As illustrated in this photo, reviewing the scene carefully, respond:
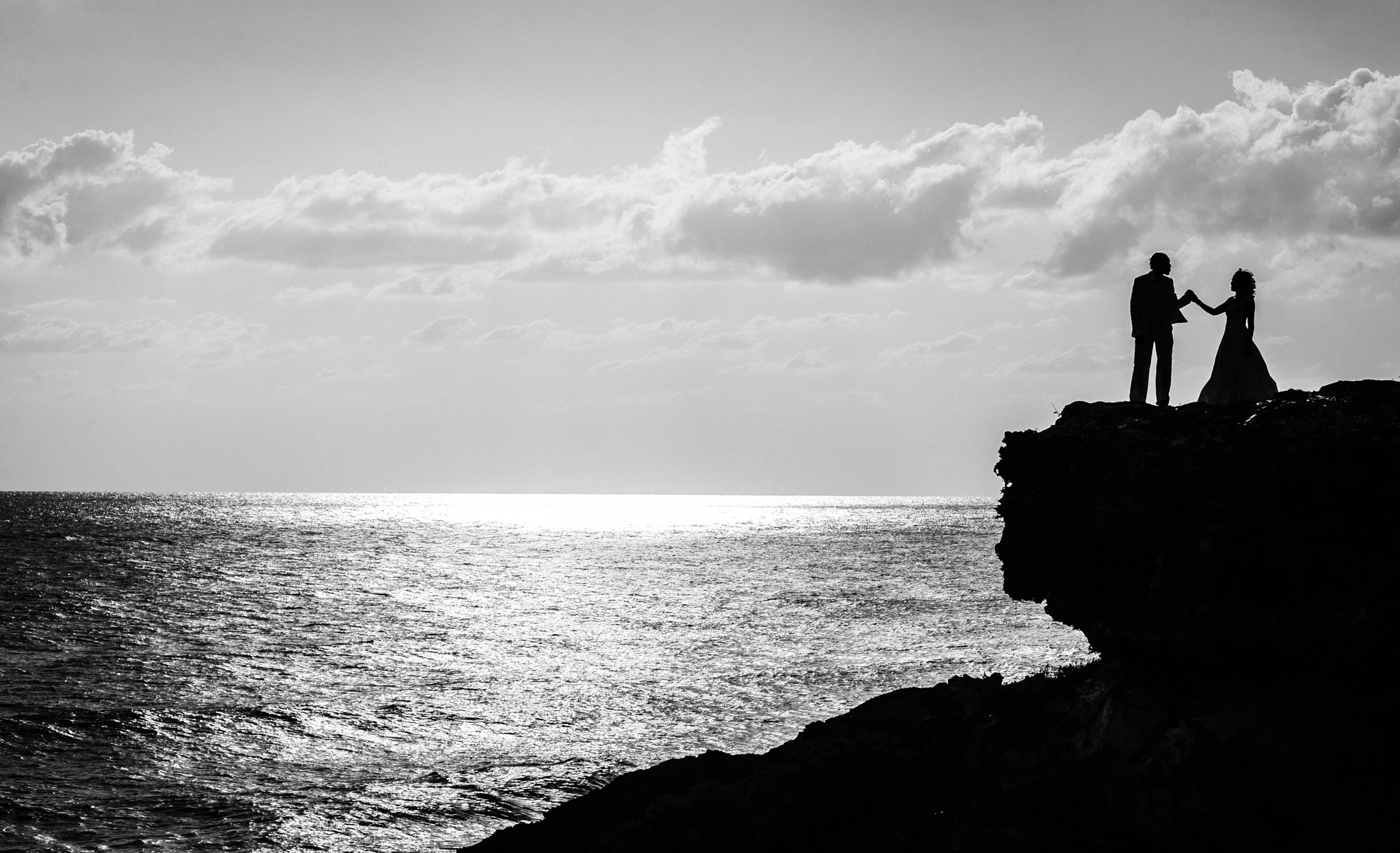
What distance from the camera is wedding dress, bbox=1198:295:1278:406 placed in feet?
49.1

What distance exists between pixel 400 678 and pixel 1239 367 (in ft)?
106

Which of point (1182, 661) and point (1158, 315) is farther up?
point (1158, 315)

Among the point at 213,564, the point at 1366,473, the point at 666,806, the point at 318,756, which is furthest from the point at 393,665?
the point at 213,564

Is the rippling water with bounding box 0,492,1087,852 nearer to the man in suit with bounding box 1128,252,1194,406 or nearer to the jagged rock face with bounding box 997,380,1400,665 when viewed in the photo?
the jagged rock face with bounding box 997,380,1400,665

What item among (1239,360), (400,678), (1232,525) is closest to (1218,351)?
(1239,360)

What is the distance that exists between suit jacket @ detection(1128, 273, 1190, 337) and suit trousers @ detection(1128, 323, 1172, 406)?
80 mm

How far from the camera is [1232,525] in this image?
1245cm

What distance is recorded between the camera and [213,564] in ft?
289

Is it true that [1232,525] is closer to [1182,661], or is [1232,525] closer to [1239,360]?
[1182,661]

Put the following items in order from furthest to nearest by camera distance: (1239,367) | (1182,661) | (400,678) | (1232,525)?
1. (400,678)
2. (1239,367)
3. (1182,661)
4. (1232,525)

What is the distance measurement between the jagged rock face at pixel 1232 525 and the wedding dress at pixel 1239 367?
1613 mm

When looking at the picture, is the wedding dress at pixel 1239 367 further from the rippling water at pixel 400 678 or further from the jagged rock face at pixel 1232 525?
the rippling water at pixel 400 678

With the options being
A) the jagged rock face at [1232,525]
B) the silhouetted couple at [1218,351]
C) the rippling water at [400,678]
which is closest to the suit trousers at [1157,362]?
the silhouetted couple at [1218,351]

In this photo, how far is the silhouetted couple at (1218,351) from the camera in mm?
15008
